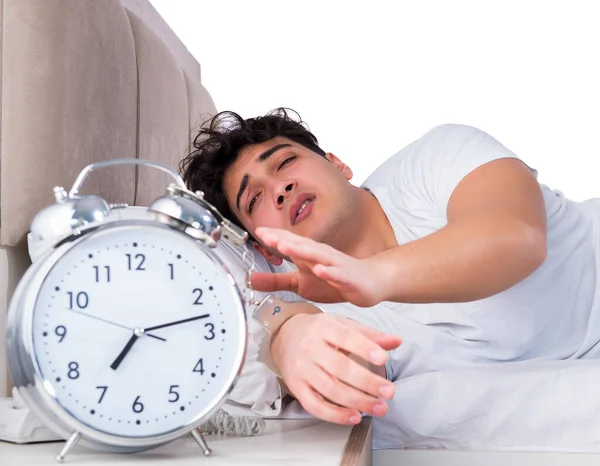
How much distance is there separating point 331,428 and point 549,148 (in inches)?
100

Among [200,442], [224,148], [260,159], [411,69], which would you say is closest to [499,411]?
[200,442]

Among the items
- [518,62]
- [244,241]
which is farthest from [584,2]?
[244,241]

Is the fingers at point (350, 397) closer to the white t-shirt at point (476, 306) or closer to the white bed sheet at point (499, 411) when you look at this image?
the white bed sheet at point (499, 411)

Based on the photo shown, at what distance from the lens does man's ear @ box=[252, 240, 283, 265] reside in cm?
179

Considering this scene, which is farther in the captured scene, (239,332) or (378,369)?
(378,369)

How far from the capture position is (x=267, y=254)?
1812 millimetres

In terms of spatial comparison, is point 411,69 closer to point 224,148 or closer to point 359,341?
point 224,148

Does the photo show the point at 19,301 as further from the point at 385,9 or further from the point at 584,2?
the point at 584,2

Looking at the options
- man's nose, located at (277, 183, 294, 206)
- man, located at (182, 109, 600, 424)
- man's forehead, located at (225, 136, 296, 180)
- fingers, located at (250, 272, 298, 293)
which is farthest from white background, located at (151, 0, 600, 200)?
fingers, located at (250, 272, 298, 293)

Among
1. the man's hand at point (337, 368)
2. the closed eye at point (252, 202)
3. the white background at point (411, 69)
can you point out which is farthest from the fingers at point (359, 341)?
the white background at point (411, 69)

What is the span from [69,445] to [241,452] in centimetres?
20

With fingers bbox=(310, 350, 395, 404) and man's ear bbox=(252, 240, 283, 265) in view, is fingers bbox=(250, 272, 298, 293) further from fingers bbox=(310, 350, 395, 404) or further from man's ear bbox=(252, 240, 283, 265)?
man's ear bbox=(252, 240, 283, 265)

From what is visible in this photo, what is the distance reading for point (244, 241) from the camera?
0.93 meters

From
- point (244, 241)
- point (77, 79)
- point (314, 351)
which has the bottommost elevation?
point (314, 351)
